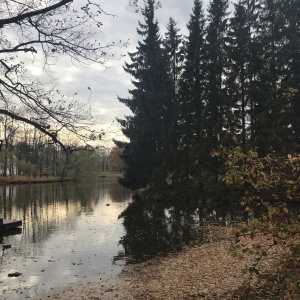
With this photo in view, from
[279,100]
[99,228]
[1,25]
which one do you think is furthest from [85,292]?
[279,100]

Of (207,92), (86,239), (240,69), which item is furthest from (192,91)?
(86,239)

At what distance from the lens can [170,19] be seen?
121 feet

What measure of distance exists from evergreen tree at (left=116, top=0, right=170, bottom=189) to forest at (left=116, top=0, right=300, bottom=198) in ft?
0.36

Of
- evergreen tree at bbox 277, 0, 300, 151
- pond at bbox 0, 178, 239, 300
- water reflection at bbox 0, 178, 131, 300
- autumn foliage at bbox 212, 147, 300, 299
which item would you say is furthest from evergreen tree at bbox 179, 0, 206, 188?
autumn foliage at bbox 212, 147, 300, 299

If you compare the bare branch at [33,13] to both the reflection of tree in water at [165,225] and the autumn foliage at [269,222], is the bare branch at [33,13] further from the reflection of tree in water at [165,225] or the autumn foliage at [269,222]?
the reflection of tree in water at [165,225]

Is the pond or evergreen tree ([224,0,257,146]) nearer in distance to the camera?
the pond

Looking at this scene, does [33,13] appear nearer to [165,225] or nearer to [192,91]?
[165,225]

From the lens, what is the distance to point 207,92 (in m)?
32.3

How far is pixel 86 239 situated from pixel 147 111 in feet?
73.6

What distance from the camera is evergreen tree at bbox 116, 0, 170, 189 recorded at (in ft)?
116

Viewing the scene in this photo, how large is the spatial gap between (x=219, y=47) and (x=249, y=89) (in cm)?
581

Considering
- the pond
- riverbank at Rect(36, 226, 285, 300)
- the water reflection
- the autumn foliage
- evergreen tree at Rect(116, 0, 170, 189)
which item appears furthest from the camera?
evergreen tree at Rect(116, 0, 170, 189)

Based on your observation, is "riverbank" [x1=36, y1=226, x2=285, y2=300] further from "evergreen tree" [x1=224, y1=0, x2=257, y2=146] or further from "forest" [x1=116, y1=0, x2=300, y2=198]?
"evergreen tree" [x1=224, y1=0, x2=257, y2=146]

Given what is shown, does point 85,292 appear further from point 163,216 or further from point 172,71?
point 172,71
